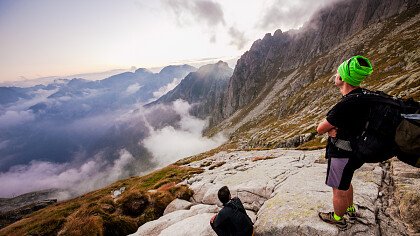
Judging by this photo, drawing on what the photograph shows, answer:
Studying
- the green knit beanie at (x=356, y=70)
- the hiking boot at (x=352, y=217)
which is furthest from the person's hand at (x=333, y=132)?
the hiking boot at (x=352, y=217)

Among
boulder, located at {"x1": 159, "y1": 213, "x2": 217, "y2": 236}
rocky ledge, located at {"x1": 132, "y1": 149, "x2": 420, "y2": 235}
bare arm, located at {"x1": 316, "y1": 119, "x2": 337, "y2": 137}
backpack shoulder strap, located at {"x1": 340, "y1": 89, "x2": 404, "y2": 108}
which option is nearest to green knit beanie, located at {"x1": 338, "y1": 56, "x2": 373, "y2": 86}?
backpack shoulder strap, located at {"x1": 340, "y1": 89, "x2": 404, "y2": 108}

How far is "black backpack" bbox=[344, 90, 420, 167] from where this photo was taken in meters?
4.87

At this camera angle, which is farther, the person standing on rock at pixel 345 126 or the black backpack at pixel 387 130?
the person standing on rock at pixel 345 126

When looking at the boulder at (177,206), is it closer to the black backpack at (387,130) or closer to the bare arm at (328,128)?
the bare arm at (328,128)

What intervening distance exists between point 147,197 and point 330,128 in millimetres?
15524

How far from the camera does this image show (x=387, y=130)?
5.27m

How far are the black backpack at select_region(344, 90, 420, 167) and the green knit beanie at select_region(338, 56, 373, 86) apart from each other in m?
0.47

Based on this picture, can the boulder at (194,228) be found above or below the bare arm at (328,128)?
below

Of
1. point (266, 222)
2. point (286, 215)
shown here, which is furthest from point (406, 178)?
point (266, 222)

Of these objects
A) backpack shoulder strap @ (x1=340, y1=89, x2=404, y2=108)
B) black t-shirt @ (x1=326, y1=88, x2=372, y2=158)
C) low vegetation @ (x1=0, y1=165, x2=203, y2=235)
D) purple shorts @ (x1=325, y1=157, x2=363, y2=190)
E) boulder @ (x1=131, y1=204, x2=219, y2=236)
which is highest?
backpack shoulder strap @ (x1=340, y1=89, x2=404, y2=108)

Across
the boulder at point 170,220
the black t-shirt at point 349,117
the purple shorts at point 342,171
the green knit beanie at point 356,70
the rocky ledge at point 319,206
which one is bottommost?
the boulder at point 170,220

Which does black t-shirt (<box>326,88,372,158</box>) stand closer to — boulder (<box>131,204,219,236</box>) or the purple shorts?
the purple shorts

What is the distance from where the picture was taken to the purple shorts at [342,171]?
6.28 m

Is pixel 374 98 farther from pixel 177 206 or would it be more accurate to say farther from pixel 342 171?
pixel 177 206
